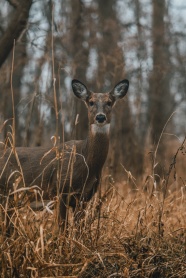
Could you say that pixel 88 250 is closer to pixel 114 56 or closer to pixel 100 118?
pixel 100 118

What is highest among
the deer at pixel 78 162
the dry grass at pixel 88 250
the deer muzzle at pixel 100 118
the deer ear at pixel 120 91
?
the deer ear at pixel 120 91

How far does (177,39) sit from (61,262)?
38.7 feet

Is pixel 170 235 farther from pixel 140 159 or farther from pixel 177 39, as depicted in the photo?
pixel 177 39

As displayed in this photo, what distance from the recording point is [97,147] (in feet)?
17.9

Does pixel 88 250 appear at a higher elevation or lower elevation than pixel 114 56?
lower

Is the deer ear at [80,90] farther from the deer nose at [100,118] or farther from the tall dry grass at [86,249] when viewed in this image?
the tall dry grass at [86,249]

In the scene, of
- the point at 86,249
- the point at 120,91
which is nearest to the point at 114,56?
the point at 120,91

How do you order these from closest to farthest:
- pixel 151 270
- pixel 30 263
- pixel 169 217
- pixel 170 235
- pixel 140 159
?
1. pixel 30 263
2. pixel 151 270
3. pixel 170 235
4. pixel 169 217
5. pixel 140 159

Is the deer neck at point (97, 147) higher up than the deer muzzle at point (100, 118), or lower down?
lower down

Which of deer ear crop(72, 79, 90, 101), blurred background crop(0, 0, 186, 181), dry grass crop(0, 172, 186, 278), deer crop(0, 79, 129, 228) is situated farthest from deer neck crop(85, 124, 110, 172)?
blurred background crop(0, 0, 186, 181)

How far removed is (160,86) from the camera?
1184cm

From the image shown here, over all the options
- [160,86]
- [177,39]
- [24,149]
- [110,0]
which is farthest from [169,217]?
[177,39]

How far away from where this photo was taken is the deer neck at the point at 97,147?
5.37 m

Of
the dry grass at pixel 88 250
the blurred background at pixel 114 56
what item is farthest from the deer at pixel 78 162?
the blurred background at pixel 114 56
